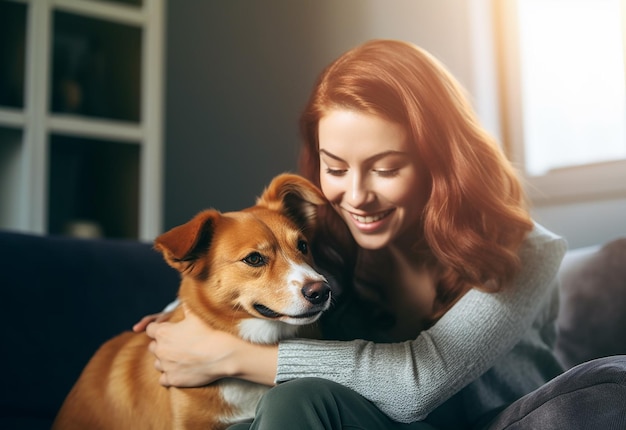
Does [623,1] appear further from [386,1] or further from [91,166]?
[91,166]

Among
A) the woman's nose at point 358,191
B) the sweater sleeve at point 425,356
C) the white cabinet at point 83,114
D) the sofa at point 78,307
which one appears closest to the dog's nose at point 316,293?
the sweater sleeve at point 425,356

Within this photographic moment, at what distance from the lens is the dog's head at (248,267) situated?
1124 mm

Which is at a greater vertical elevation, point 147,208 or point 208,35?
point 208,35

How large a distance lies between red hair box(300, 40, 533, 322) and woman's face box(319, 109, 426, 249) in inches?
0.9

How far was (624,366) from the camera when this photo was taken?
3.19ft

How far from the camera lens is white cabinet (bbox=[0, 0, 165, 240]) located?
2.44 meters

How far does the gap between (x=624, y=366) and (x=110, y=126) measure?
2157mm

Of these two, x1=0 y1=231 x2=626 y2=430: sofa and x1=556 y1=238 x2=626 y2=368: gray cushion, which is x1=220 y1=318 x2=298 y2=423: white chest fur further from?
x1=556 y1=238 x2=626 y2=368: gray cushion

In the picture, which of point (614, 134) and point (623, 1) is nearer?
point (623, 1)

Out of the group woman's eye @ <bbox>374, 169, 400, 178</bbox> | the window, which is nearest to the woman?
woman's eye @ <bbox>374, 169, 400, 178</bbox>

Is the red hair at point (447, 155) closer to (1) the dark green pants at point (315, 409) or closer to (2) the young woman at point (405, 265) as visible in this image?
(2) the young woman at point (405, 265)

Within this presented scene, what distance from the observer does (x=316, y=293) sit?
3.61 feet

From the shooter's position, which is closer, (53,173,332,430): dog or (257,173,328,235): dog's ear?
(53,173,332,430): dog

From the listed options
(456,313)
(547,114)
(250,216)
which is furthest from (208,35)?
(456,313)
